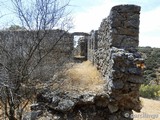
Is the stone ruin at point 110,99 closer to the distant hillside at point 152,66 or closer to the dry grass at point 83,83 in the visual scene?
the dry grass at point 83,83

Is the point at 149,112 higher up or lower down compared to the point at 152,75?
higher up

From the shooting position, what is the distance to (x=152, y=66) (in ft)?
102

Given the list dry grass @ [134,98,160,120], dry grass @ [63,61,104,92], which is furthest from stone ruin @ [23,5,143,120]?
dry grass @ [134,98,160,120]

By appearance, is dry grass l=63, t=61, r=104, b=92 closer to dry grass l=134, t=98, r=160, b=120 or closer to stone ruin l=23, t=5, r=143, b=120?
stone ruin l=23, t=5, r=143, b=120

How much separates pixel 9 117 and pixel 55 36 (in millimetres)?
2368

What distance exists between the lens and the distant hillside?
94.0 feet

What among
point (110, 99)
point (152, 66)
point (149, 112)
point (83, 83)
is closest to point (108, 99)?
point (110, 99)

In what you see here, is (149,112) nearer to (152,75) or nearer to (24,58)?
(24,58)

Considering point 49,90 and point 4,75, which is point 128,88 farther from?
point 4,75

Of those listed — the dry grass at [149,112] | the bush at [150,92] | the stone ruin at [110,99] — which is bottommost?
the bush at [150,92]

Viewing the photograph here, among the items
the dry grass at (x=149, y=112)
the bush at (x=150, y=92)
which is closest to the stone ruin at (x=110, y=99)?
the dry grass at (x=149, y=112)

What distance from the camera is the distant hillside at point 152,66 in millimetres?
28644

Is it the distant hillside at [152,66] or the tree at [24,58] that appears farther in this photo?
the distant hillside at [152,66]

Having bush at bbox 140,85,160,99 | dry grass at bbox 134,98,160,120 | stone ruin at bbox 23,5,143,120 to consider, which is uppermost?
stone ruin at bbox 23,5,143,120
